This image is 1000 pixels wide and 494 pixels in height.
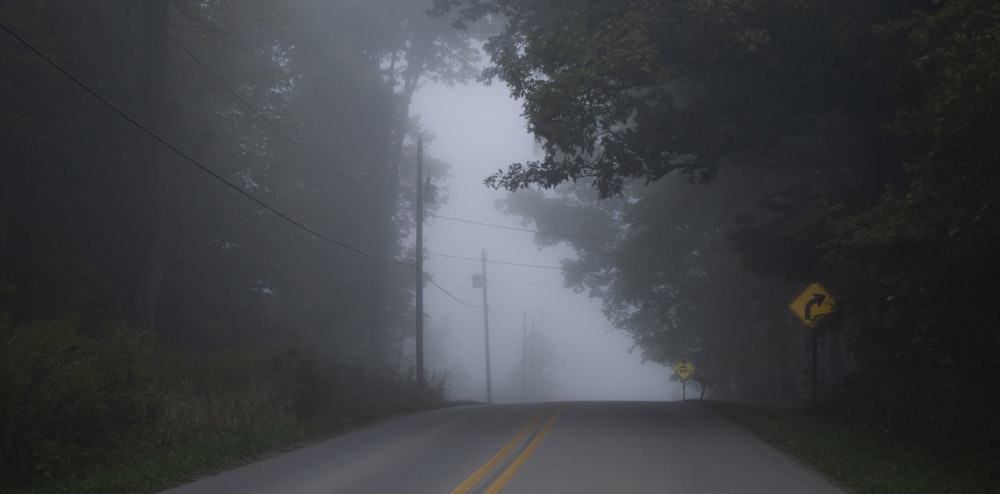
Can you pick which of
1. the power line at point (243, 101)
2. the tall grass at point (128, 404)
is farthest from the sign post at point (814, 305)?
the power line at point (243, 101)

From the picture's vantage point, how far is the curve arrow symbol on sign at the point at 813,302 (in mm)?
21208

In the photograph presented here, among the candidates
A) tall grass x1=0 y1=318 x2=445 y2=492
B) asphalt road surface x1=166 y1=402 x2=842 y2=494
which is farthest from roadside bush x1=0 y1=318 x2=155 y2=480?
asphalt road surface x1=166 y1=402 x2=842 y2=494

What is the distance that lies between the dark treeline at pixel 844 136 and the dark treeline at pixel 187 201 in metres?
8.53

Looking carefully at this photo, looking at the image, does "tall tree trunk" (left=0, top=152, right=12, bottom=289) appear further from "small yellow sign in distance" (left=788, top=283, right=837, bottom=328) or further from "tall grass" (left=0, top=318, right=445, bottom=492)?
"small yellow sign in distance" (left=788, top=283, right=837, bottom=328)

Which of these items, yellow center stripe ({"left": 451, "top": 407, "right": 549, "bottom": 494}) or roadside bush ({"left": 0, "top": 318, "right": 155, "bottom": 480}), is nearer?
yellow center stripe ({"left": 451, "top": 407, "right": 549, "bottom": 494})

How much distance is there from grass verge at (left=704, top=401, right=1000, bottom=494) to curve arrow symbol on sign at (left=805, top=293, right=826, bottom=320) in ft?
9.78

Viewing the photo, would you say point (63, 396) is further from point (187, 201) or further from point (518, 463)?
point (187, 201)

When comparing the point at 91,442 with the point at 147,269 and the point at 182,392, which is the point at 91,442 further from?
the point at 147,269

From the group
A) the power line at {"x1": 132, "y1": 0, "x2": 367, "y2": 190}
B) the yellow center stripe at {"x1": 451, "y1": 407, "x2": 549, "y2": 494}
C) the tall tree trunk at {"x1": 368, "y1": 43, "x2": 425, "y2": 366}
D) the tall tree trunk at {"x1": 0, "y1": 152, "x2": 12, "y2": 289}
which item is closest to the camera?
the yellow center stripe at {"x1": 451, "y1": 407, "x2": 549, "y2": 494}

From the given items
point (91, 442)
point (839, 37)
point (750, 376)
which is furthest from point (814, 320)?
point (750, 376)

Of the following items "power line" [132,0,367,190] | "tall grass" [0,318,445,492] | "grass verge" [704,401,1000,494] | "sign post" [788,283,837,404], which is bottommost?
"grass verge" [704,401,1000,494]

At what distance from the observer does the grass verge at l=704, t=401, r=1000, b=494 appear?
11.2 m

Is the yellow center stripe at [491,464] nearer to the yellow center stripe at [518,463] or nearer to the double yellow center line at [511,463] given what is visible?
the double yellow center line at [511,463]

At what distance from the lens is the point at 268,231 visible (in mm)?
34469
